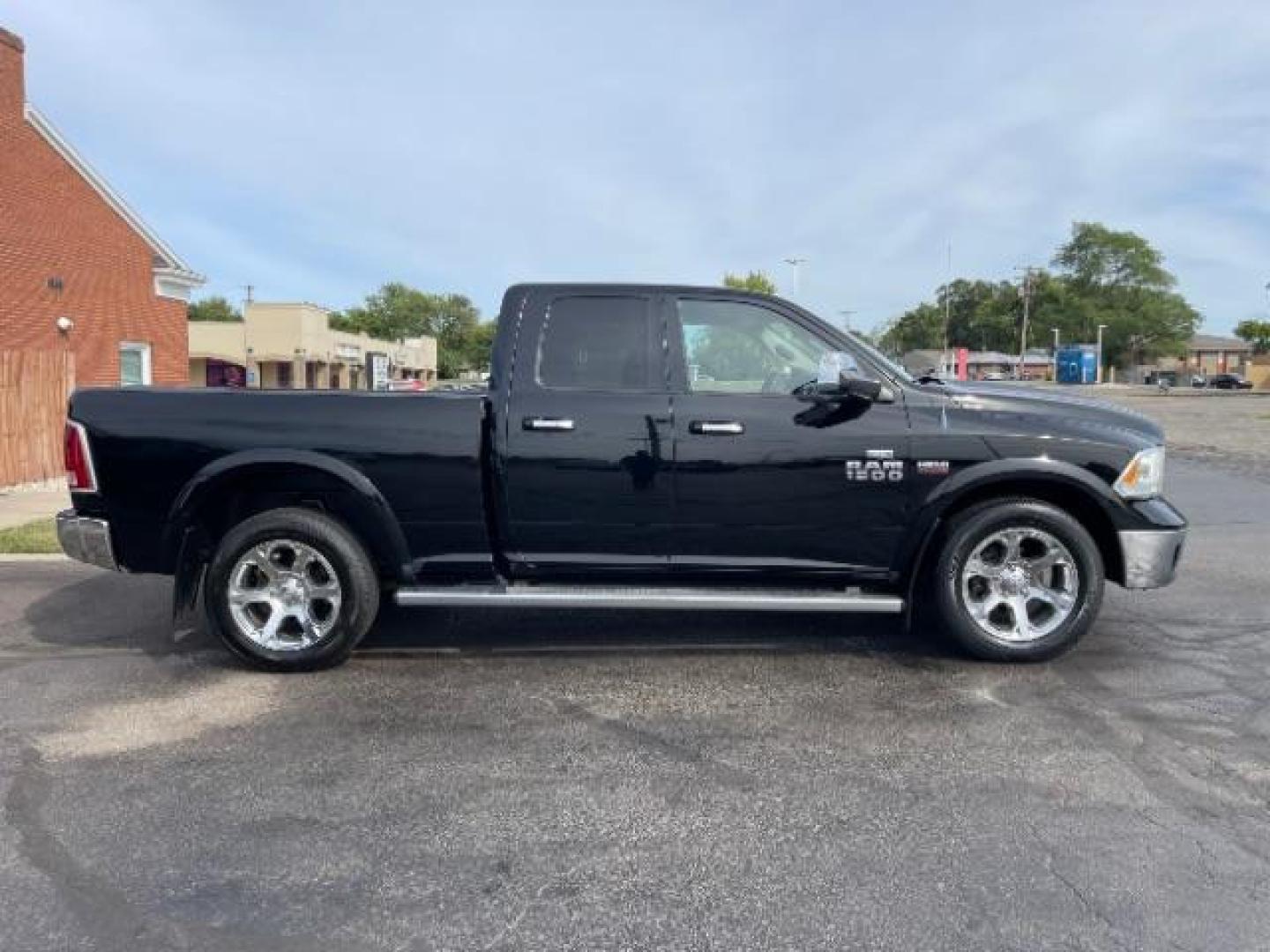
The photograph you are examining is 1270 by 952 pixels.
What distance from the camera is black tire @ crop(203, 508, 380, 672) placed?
4.75 m

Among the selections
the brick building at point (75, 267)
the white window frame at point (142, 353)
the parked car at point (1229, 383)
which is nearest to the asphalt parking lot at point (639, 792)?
the brick building at point (75, 267)

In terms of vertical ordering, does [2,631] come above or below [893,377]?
below

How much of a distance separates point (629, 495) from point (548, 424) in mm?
549

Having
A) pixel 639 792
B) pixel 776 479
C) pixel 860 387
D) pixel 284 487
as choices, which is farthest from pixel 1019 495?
pixel 284 487

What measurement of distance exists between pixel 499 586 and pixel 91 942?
2518 mm

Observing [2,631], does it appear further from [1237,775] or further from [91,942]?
[1237,775]

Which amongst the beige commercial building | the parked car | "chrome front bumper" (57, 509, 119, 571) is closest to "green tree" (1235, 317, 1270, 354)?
the parked car

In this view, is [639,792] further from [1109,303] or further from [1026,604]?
[1109,303]

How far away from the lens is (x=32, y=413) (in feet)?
41.3

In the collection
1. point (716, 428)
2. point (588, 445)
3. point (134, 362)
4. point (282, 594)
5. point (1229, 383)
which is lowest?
point (282, 594)

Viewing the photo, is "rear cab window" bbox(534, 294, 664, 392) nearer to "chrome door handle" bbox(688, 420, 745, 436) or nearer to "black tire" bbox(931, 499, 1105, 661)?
"chrome door handle" bbox(688, 420, 745, 436)

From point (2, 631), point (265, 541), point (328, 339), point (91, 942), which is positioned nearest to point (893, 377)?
point (265, 541)

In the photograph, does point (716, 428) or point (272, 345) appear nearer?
point (716, 428)

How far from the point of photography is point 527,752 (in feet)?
12.7
